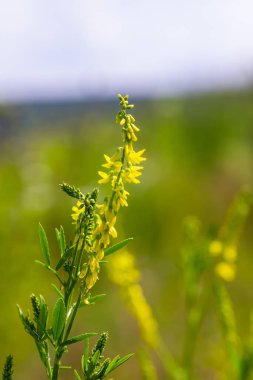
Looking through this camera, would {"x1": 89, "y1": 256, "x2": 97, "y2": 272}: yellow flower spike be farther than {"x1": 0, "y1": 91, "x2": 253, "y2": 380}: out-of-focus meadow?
No

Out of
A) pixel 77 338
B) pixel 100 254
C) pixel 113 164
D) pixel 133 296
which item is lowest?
pixel 77 338

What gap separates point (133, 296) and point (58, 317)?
4.16 ft

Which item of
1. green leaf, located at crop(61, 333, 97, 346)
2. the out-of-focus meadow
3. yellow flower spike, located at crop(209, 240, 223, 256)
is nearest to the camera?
green leaf, located at crop(61, 333, 97, 346)

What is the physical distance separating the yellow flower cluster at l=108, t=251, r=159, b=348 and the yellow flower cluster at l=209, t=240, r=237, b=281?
308mm

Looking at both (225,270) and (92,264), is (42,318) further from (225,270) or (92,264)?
(225,270)

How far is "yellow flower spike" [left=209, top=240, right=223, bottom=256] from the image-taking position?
2.07 m

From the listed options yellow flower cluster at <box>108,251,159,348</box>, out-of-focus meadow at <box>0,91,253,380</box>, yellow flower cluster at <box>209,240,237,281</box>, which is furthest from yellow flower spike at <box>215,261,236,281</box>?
yellow flower cluster at <box>108,251,159,348</box>

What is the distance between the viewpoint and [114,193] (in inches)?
36.8

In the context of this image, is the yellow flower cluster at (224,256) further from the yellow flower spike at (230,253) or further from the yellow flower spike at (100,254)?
the yellow flower spike at (100,254)

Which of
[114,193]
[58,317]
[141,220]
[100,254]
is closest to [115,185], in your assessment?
[114,193]

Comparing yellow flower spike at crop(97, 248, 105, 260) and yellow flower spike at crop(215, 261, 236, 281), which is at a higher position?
yellow flower spike at crop(215, 261, 236, 281)

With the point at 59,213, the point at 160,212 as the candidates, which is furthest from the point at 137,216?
the point at 59,213

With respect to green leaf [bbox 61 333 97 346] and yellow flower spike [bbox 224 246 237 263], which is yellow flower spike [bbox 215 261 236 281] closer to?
yellow flower spike [bbox 224 246 237 263]

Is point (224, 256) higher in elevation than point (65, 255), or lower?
higher
